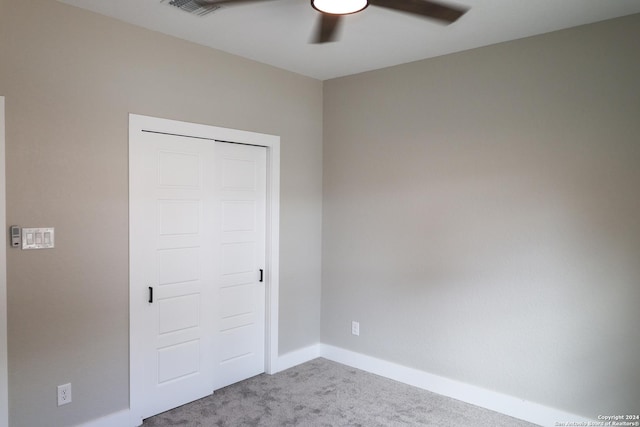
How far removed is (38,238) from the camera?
2.58 metres

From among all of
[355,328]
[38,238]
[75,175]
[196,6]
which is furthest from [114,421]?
[196,6]

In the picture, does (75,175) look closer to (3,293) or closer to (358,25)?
(3,293)

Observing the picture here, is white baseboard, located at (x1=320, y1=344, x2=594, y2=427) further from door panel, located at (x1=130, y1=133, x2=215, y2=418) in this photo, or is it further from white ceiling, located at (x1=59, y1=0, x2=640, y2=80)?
white ceiling, located at (x1=59, y1=0, x2=640, y2=80)

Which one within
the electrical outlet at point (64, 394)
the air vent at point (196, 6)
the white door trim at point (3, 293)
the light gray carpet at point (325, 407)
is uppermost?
the air vent at point (196, 6)

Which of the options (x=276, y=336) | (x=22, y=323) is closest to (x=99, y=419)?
(x=22, y=323)

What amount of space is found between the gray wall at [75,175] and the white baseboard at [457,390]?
6.79 feet

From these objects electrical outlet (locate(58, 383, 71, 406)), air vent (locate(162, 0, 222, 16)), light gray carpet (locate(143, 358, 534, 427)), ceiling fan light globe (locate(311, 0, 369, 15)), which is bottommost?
light gray carpet (locate(143, 358, 534, 427))

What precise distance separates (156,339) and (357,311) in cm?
188

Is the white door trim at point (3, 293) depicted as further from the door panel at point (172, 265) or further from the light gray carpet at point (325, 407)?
the light gray carpet at point (325, 407)

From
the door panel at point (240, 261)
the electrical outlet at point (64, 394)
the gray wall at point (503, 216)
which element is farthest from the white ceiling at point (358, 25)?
the electrical outlet at point (64, 394)

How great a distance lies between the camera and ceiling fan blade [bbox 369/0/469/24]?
2418 millimetres

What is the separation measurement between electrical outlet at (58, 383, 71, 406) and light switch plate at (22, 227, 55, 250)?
897 mm

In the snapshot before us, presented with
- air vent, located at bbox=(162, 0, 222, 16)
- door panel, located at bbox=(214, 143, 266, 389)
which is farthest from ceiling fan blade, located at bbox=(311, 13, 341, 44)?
door panel, located at bbox=(214, 143, 266, 389)

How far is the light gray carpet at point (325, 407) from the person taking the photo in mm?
3096
